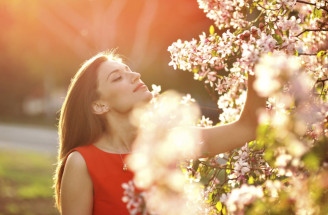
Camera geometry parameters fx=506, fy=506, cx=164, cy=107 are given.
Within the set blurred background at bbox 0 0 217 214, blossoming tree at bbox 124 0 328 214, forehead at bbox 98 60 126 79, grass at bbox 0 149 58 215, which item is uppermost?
blurred background at bbox 0 0 217 214

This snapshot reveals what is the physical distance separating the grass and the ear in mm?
5214

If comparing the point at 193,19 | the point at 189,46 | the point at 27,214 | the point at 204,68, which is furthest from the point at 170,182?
the point at 193,19

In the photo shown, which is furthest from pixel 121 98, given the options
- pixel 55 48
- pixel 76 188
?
pixel 55 48

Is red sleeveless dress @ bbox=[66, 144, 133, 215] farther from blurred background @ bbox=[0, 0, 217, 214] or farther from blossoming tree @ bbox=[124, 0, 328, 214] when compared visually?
blurred background @ bbox=[0, 0, 217, 214]

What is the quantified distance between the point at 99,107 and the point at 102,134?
176 millimetres

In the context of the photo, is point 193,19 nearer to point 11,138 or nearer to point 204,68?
point 11,138

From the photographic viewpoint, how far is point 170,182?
1.89m

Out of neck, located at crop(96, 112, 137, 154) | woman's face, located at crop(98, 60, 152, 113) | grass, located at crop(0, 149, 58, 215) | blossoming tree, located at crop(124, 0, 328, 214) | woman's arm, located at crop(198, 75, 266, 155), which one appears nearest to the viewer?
blossoming tree, located at crop(124, 0, 328, 214)

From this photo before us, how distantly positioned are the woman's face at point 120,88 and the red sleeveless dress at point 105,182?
337 mm

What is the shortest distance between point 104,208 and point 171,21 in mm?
19475

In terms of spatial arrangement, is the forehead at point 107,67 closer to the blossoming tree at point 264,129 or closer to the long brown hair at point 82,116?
the long brown hair at point 82,116

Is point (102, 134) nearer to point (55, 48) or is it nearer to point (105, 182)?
point (105, 182)

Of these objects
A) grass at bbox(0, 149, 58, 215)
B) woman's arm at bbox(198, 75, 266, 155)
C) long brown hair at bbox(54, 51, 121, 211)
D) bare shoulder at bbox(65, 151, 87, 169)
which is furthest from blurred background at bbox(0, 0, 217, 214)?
woman's arm at bbox(198, 75, 266, 155)

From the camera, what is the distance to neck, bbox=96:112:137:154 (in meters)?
3.18
